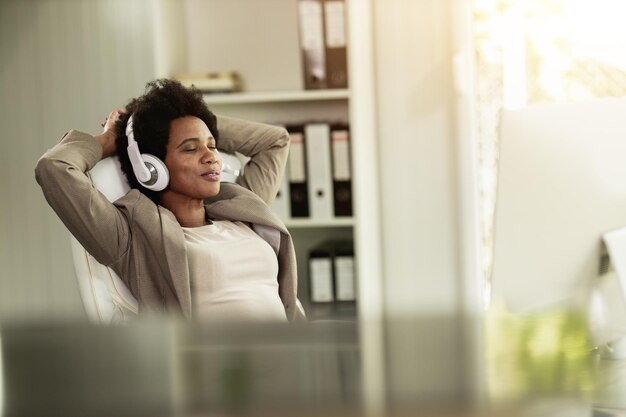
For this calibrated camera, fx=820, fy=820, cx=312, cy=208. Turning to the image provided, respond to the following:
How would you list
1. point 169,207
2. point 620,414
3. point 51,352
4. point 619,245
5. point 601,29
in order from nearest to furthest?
1. point 620,414
2. point 51,352
3. point 619,245
4. point 169,207
5. point 601,29

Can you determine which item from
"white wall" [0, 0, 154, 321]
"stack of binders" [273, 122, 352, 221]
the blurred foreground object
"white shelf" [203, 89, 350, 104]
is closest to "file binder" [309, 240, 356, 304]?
"stack of binders" [273, 122, 352, 221]

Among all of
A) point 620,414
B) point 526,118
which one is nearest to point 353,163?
point 526,118

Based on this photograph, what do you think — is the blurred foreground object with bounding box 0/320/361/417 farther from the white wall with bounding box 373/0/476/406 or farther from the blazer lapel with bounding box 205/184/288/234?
the white wall with bounding box 373/0/476/406

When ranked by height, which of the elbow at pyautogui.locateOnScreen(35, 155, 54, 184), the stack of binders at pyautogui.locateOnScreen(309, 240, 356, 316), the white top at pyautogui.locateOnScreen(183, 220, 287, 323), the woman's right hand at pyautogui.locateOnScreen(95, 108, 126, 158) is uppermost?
the woman's right hand at pyautogui.locateOnScreen(95, 108, 126, 158)

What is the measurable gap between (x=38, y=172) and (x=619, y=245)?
103 centimetres

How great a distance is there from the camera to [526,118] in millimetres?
1144

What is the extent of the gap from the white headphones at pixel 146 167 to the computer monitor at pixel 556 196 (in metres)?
0.71

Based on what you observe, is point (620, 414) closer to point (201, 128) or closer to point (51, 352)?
point (51, 352)

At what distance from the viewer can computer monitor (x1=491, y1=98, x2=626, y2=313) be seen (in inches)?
44.1

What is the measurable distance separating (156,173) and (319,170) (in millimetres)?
974

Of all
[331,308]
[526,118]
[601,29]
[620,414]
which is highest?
[601,29]

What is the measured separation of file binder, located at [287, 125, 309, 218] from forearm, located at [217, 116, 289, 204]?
0.75 metres

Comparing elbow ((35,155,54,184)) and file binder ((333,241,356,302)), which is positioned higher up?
elbow ((35,155,54,184))

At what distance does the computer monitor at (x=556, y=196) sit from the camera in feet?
3.67
